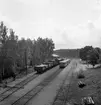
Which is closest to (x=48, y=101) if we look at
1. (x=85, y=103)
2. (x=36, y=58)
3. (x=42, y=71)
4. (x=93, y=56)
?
(x=85, y=103)

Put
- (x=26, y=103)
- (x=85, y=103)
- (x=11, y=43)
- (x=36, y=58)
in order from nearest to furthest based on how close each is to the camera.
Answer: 1. (x=85, y=103)
2. (x=26, y=103)
3. (x=11, y=43)
4. (x=36, y=58)

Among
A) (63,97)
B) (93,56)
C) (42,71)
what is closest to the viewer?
(63,97)

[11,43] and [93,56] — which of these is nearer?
[11,43]

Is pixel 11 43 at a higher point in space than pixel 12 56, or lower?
higher

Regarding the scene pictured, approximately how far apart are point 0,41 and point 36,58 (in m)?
32.5

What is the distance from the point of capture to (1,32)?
44688mm

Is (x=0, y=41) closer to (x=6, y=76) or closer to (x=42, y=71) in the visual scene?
(x=6, y=76)

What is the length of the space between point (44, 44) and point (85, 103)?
79833mm

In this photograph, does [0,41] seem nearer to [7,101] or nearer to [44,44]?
[7,101]

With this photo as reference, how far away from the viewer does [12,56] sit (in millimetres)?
46844

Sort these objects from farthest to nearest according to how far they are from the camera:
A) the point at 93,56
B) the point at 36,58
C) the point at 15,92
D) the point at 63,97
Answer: the point at 36,58 → the point at 93,56 → the point at 15,92 → the point at 63,97

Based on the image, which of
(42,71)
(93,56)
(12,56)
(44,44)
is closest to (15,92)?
(12,56)

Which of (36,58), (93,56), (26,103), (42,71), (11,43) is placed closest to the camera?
(26,103)

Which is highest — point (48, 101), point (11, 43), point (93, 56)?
point (11, 43)
